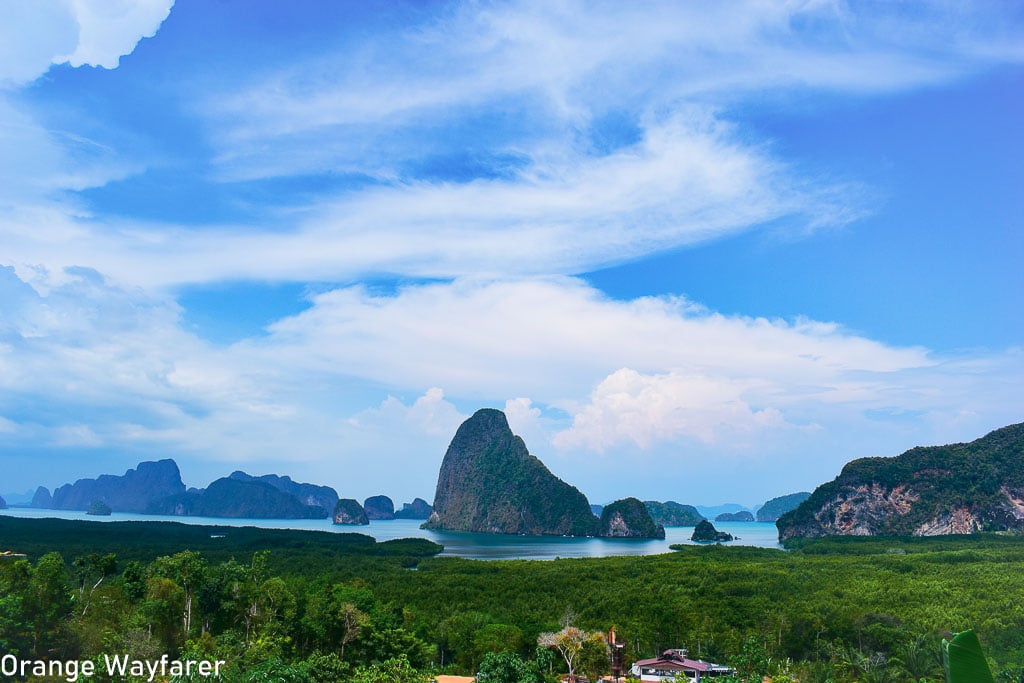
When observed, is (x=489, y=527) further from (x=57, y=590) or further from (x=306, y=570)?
(x=57, y=590)

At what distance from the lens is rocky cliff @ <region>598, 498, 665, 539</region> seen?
329ft

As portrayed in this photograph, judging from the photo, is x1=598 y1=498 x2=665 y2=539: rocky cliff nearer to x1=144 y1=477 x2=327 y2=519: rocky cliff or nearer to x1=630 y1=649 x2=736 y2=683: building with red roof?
x1=630 y1=649 x2=736 y2=683: building with red roof

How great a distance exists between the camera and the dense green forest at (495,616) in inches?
691

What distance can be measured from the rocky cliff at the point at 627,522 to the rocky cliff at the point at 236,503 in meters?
88.6

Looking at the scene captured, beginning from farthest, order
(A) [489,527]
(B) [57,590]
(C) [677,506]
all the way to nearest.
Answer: (C) [677,506], (A) [489,527], (B) [57,590]

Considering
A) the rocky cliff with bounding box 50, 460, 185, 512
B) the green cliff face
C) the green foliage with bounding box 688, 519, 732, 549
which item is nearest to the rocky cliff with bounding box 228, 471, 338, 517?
the rocky cliff with bounding box 50, 460, 185, 512

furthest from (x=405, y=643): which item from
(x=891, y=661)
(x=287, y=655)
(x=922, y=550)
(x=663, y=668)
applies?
(x=922, y=550)

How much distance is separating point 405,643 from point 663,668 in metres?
7.89

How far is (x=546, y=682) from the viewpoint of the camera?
17109mm

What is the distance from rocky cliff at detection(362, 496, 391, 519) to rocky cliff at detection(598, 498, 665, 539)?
3045 inches

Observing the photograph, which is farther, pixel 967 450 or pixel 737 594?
pixel 967 450

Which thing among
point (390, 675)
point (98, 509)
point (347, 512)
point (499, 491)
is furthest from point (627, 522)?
point (98, 509)

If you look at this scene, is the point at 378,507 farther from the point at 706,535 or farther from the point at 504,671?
the point at 504,671

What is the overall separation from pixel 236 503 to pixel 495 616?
5858 inches
